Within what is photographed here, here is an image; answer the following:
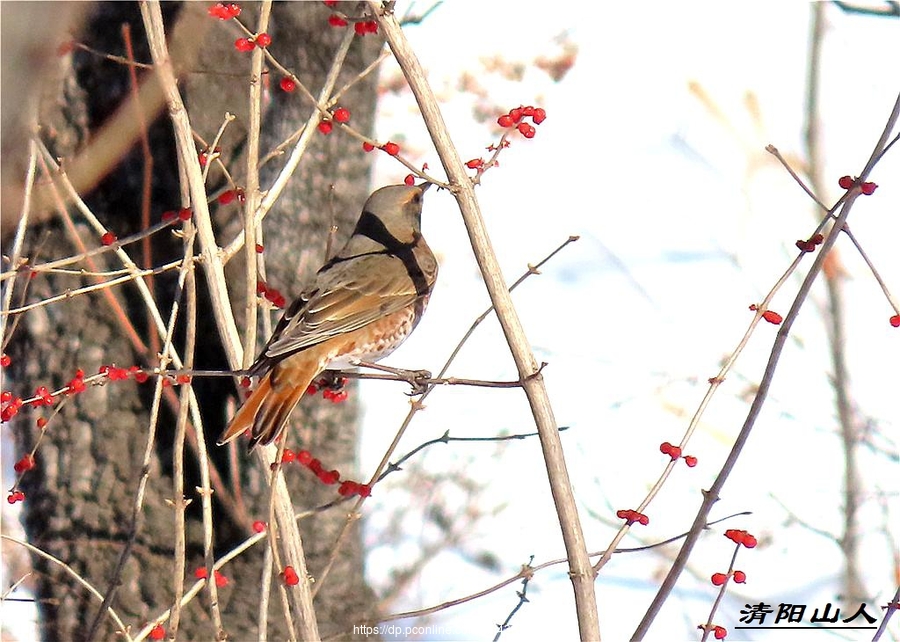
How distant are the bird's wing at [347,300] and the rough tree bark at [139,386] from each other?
1.69ft

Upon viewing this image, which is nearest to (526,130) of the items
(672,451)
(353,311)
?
(672,451)

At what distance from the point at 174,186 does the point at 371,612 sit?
1925mm

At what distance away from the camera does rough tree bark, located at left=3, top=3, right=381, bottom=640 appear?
12.6ft

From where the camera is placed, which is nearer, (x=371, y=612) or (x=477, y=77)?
(x=371, y=612)

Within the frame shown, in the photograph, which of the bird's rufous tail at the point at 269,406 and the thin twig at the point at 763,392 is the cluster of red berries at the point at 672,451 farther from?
the bird's rufous tail at the point at 269,406

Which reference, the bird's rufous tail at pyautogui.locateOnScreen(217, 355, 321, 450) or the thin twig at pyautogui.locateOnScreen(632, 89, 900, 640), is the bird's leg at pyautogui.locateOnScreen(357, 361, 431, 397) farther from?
the thin twig at pyautogui.locateOnScreen(632, 89, 900, 640)

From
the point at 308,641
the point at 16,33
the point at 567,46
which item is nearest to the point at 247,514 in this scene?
the point at 308,641

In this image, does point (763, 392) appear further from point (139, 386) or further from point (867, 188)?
point (139, 386)

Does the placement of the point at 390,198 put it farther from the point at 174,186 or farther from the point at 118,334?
the point at 118,334

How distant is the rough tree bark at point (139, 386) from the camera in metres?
3.83

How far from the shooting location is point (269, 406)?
2490 millimetres

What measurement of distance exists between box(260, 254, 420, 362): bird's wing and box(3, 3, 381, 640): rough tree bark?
1.69 ft

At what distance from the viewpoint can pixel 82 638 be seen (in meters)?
3.81

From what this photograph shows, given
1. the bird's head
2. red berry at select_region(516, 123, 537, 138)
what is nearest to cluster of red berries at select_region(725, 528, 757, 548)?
red berry at select_region(516, 123, 537, 138)
